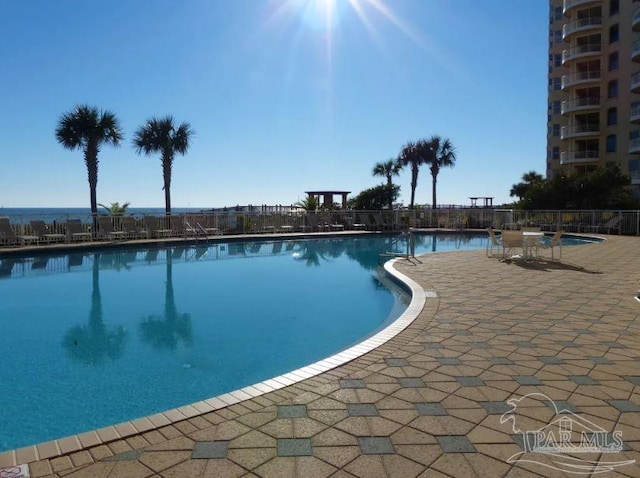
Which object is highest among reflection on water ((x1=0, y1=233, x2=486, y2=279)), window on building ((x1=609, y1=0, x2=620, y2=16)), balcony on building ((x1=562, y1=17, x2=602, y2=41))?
window on building ((x1=609, y1=0, x2=620, y2=16))

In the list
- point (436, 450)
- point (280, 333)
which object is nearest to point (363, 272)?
point (280, 333)

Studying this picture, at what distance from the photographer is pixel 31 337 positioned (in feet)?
18.3

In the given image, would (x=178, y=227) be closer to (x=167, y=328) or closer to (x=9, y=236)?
(x=9, y=236)

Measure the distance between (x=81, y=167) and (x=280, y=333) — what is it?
56.6ft

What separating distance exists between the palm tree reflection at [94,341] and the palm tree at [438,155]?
29.9m

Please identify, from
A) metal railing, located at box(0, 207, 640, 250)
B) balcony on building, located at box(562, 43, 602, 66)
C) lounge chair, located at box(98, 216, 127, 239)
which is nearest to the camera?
lounge chair, located at box(98, 216, 127, 239)

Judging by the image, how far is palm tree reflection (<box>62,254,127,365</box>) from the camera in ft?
16.0

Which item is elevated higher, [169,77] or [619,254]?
[169,77]

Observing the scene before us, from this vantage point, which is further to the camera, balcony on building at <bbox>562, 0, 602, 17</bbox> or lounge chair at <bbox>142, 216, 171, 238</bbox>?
balcony on building at <bbox>562, 0, 602, 17</bbox>

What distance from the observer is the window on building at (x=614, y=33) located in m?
31.2

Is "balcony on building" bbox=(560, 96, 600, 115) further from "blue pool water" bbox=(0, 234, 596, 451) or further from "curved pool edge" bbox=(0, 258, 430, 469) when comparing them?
"curved pool edge" bbox=(0, 258, 430, 469)

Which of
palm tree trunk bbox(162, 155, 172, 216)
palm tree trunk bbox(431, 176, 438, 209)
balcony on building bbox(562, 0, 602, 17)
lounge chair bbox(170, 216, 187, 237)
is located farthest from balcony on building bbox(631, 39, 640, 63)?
lounge chair bbox(170, 216, 187, 237)

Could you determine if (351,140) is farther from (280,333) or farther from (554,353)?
(554,353)

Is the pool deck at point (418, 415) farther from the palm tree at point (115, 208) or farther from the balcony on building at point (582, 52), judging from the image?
the balcony on building at point (582, 52)
